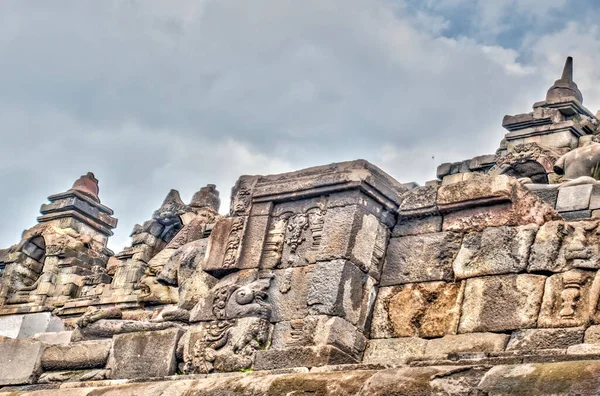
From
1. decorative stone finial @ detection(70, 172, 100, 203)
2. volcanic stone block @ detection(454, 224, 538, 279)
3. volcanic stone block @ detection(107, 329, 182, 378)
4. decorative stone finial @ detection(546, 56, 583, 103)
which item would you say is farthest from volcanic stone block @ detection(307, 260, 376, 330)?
decorative stone finial @ detection(70, 172, 100, 203)

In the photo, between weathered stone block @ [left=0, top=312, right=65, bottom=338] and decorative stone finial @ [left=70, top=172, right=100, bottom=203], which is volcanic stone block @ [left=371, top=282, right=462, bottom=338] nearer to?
weathered stone block @ [left=0, top=312, right=65, bottom=338]

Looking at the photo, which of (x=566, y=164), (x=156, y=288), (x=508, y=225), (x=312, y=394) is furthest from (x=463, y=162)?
(x=312, y=394)

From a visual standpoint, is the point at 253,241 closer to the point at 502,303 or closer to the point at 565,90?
the point at 502,303

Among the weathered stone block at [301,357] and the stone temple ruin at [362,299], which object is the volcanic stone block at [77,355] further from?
the weathered stone block at [301,357]

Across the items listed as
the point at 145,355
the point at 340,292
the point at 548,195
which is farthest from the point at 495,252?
the point at 145,355

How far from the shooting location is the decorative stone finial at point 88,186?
25328 mm

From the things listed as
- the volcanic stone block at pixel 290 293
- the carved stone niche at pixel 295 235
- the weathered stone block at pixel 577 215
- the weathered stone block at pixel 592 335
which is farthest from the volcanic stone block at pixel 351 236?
the weathered stone block at pixel 592 335

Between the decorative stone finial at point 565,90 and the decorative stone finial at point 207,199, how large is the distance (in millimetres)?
5284

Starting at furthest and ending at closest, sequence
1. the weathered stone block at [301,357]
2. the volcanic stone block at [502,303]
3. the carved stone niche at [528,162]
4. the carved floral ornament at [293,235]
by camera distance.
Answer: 1. the carved stone niche at [528,162]
2. the carved floral ornament at [293,235]
3. the weathered stone block at [301,357]
4. the volcanic stone block at [502,303]

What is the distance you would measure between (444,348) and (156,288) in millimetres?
6151

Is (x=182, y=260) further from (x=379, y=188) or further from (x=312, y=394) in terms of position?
(x=312, y=394)

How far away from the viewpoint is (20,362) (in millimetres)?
13711

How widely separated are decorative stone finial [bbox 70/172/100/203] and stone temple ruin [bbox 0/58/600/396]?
10.3 meters

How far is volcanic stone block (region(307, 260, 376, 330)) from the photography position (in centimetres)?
1191
